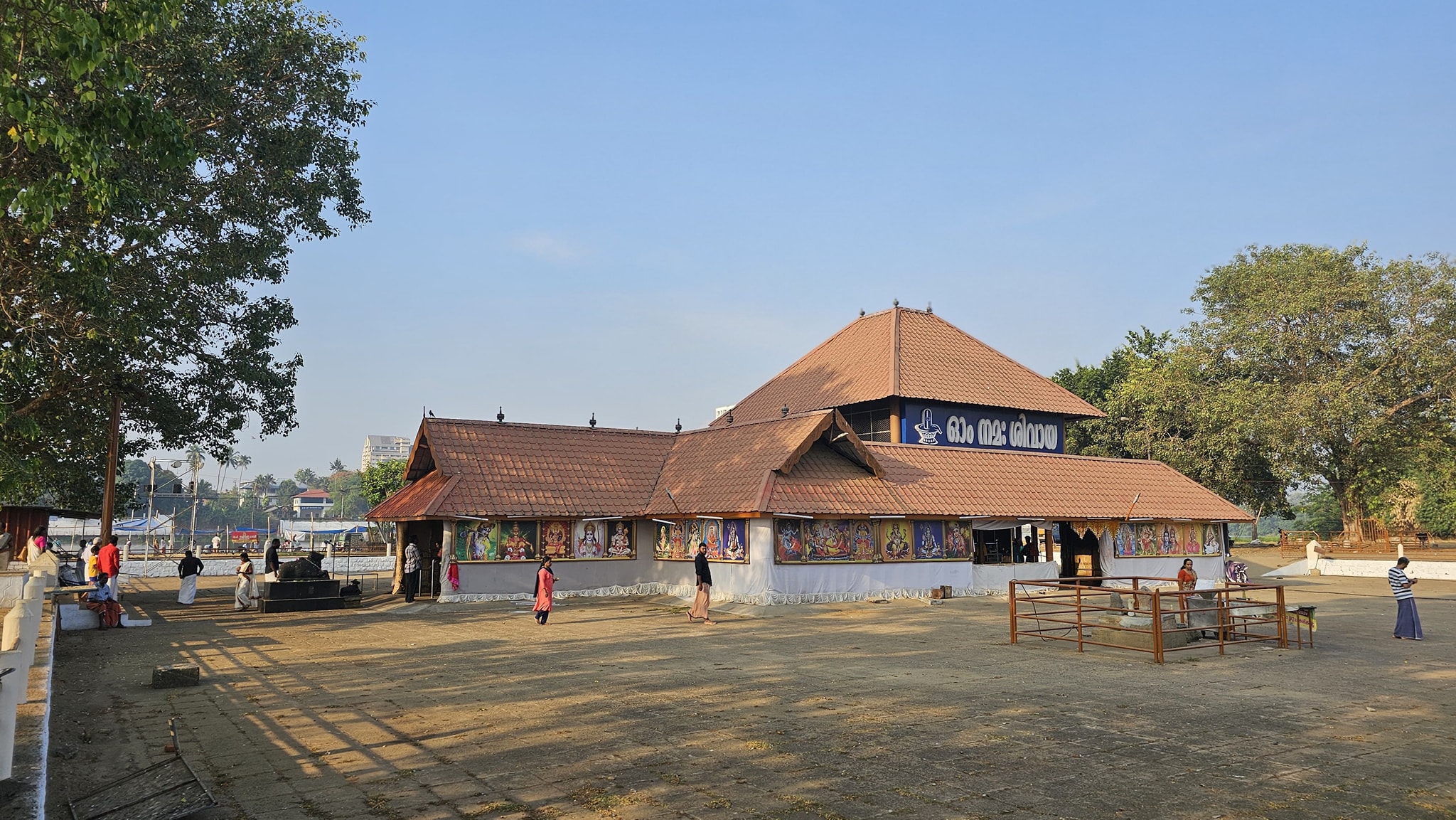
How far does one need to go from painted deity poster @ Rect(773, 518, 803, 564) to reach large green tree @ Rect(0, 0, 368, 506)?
48.4 feet

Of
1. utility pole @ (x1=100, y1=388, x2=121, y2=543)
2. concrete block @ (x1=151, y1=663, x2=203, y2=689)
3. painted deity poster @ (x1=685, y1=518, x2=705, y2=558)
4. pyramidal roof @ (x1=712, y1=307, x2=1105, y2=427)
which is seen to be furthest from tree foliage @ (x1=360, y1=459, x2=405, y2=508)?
concrete block @ (x1=151, y1=663, x2=203, y2=689)

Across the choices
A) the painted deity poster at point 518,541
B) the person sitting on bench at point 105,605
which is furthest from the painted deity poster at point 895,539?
the person sitting on bench at point 105,605

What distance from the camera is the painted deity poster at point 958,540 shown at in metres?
28.2

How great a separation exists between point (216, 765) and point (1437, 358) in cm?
5154

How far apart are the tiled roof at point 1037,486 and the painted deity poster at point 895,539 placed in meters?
0.60

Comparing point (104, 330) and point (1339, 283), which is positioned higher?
point (1339, 283)

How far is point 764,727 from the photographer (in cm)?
1000

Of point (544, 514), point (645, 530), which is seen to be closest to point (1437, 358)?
point (645, 530)

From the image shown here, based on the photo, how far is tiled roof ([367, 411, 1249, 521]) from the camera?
86.4 feet

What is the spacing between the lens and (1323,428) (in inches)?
1727

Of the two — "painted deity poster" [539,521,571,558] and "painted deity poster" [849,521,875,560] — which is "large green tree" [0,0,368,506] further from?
"painted deity poster" [849,521,875,560]

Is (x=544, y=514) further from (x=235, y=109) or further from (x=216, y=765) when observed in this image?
(x=216, y=765)

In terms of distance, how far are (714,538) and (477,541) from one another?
683 centimetres

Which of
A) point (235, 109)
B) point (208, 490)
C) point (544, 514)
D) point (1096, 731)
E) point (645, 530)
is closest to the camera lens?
point (1096, 731)
